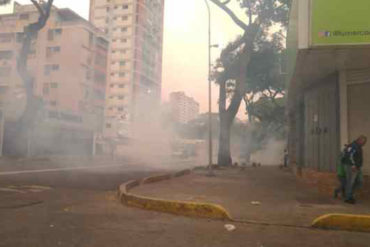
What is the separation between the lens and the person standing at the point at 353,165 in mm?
6938

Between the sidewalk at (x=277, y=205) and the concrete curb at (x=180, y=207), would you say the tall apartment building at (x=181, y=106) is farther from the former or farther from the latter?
the concrete curb at (x=180, y=207)

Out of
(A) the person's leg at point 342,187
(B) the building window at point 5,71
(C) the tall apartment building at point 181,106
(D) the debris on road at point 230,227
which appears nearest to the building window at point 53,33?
(B) the building window at point 5,71

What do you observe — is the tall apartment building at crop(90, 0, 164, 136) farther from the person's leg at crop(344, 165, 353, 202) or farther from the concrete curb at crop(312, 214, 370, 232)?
the concrete curb at crop(312, 214, 370, 232)

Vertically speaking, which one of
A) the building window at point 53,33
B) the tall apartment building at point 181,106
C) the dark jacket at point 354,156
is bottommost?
the dark jacket at point 354,156

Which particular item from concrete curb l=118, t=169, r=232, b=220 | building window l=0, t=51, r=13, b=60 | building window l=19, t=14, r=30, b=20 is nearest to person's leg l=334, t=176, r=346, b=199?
concrete curb l=118, t=169, r=232, b=220

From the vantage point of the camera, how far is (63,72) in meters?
42.9

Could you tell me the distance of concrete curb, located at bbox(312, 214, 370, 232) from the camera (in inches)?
207

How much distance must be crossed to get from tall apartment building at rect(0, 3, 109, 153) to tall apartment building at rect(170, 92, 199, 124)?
→ 822 cm

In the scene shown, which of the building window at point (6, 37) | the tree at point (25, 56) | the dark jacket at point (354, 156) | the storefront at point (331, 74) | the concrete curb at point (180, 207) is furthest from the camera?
the building window at point (6, 37)

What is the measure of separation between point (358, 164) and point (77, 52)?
3864cm

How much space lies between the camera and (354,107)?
8055 millimetres

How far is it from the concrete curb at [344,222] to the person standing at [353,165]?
1.78m

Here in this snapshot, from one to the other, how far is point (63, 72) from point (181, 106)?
14039 millimetres

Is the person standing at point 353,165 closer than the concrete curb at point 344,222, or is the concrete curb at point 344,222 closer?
the concrete curb at point 344,222
